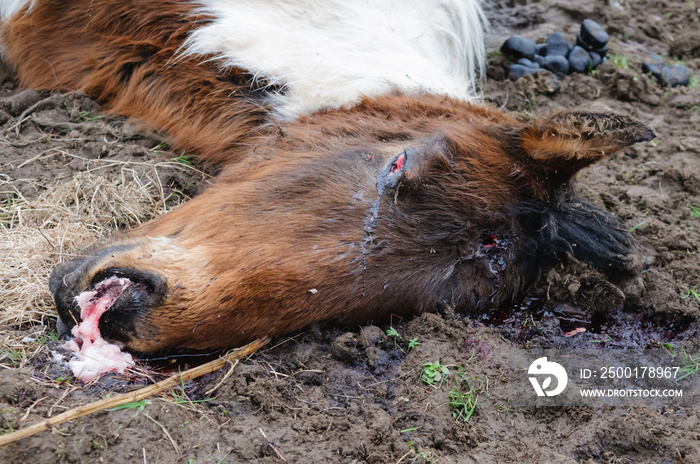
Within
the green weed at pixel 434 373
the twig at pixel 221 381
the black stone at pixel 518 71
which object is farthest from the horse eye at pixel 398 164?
the black stone at pixel 518 71

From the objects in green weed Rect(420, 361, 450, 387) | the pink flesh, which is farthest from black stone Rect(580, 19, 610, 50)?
the pink flesh

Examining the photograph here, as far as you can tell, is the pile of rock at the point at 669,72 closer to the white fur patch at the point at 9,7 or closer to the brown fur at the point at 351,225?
the brown fur at the point at 351,225

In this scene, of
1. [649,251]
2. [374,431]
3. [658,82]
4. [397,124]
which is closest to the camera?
[374,431]

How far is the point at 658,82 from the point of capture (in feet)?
16.7

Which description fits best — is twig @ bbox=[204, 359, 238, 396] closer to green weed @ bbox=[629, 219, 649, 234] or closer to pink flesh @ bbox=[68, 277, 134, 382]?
pink flesh @ bbox=[68, 277, 134, 382]

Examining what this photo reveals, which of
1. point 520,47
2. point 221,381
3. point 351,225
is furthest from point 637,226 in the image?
point 221,381

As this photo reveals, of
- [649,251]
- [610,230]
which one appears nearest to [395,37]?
[610,230]

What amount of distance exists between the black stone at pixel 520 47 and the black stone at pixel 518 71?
5.9 inches

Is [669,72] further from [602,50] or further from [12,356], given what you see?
[12,356]

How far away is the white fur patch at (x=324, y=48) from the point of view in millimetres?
3227

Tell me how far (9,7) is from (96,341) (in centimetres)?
261

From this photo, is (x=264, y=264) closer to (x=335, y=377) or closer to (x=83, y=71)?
(x=335, y=377)

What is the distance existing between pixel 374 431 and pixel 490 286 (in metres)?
0.88

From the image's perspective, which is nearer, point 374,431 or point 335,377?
point 374,431
